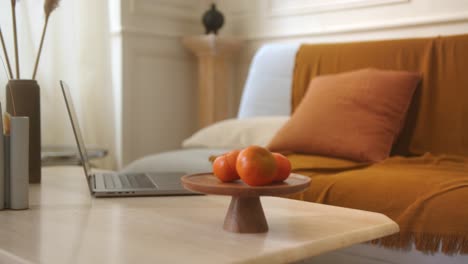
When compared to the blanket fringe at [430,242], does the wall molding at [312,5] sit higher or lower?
higher

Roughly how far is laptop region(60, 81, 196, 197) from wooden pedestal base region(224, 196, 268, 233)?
38cm

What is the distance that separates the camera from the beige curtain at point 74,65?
8.12 feet

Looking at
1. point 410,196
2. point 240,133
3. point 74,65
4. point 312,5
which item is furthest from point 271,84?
point 410,196

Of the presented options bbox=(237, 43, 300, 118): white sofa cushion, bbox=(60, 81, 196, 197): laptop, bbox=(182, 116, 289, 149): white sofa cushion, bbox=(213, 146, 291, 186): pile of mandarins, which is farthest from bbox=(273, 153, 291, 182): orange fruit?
bbox=(237, 43, 300, 118): white sofa cushion

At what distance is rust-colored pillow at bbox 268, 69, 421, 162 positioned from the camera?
1902 mm

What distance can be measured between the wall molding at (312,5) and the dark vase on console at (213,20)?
265mm

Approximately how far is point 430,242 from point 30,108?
105cm

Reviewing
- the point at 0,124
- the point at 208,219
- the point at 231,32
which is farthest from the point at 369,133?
the point at 231,32

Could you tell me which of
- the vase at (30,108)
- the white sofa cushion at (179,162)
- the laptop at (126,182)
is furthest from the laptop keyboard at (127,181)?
the white sofa cushion at (179,162)

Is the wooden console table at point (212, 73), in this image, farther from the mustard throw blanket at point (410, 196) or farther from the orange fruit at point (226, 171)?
the orange fruit at point (226, 171)

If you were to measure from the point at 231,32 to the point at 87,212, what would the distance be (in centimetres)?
222

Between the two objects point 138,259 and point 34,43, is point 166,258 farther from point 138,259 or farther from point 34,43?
point 34,43

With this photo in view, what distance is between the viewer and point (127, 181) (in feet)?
4.65

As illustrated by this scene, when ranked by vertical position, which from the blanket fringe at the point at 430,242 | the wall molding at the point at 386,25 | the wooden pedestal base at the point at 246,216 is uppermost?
the wall molding at the point at 386,25
